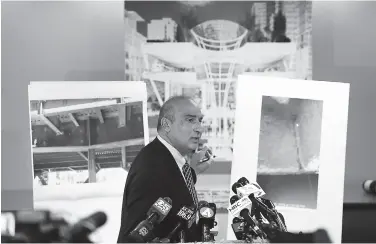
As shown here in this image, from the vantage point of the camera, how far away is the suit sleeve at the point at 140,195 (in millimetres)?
2494

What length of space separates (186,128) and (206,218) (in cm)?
56

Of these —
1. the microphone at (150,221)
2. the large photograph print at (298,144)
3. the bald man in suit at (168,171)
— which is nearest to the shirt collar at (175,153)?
the bald man in suit at (168,171)

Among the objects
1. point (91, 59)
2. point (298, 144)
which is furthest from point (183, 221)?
point (91, 59)

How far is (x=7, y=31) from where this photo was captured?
3053mm

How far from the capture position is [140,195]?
2576mm

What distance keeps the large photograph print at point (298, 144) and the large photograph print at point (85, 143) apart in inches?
24.0

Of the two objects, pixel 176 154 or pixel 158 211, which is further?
pixel 176 154

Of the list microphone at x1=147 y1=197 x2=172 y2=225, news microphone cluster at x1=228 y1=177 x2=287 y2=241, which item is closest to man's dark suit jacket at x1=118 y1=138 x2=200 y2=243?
microphone at x1=147 y1=197 x2=172 y2=225

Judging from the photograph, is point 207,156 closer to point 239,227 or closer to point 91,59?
point 239,227

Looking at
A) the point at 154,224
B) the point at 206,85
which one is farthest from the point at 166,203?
the point at 206,85

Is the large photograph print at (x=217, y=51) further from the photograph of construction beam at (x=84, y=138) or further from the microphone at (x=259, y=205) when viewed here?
the microphone at (x=259, y=205)

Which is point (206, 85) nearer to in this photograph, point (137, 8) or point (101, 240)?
point (137, 8)

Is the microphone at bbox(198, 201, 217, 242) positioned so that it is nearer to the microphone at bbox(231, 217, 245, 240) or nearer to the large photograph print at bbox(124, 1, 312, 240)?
the microphone at bbox(231, 217, 245, 240)

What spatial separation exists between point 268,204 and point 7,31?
189 centimetres
